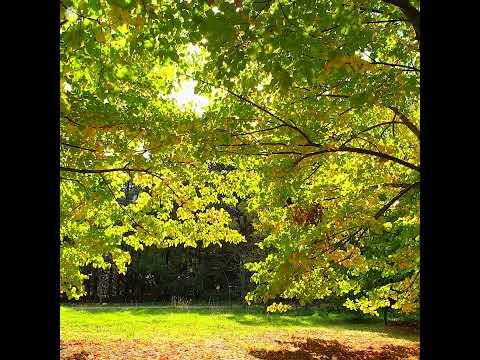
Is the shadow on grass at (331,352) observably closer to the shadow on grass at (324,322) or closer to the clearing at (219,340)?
the clearing at (219,340)

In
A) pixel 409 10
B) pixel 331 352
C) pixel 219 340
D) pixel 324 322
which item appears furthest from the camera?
pixel 324 322

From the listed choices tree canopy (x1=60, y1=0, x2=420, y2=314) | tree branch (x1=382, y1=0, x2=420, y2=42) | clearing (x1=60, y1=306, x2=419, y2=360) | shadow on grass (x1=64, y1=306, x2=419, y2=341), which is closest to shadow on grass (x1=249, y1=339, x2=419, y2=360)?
clearing (x1=60, y1=306, x2=419, y2=360)

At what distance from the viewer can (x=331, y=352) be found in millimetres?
13750

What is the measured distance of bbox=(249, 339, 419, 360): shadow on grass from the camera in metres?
12.9

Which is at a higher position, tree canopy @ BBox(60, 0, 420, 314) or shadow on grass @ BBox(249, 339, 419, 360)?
tree canopy @ BBox(60, 0, 420, 314)

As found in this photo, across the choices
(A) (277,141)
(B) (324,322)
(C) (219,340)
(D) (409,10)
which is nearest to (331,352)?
(C) (219,340)

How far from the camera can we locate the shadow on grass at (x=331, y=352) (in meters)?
12.9

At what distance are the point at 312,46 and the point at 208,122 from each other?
134 inches

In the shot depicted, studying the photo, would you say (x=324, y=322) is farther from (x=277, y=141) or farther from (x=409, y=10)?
(x=409, y=10)

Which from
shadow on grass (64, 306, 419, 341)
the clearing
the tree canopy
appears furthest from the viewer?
shadow on grass (64, 306, 419, 341)

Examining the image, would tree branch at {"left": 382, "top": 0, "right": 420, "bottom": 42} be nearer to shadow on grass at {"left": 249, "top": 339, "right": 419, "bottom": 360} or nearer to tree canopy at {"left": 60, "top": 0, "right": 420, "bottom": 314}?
tree canopy at {"left": 60, "top": 0, "right": 420, "bottom": 314}
